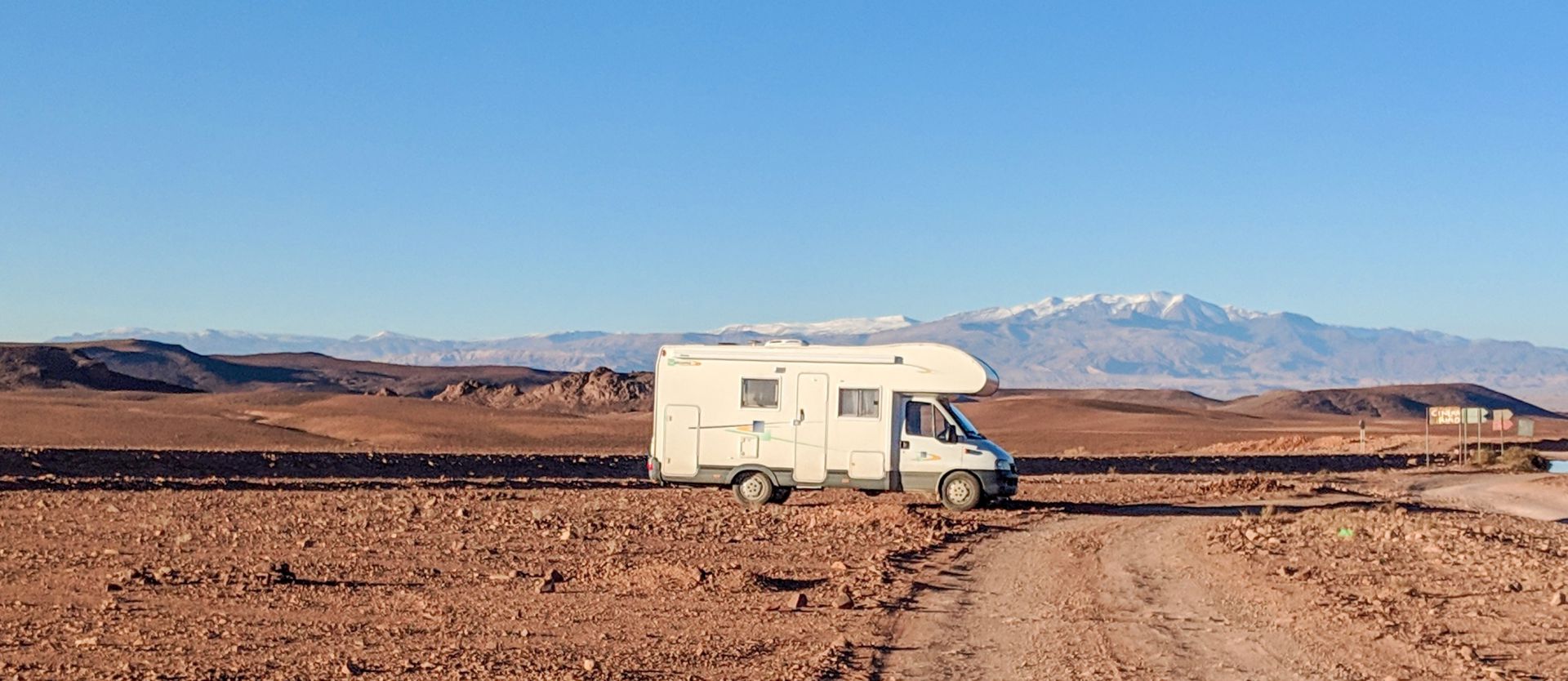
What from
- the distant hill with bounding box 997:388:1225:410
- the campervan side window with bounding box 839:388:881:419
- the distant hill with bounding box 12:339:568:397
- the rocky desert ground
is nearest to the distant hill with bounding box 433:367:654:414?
the distant hill with bounding box 12:339:568:397

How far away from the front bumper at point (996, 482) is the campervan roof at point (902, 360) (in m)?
1.19

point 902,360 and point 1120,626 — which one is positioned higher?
point 902,360

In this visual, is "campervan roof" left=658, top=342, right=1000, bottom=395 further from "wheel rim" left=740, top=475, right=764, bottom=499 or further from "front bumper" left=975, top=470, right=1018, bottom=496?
"wheel rim" left=740, top=475, right=764, bottom=499

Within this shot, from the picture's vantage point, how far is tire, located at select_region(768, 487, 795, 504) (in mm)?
23984

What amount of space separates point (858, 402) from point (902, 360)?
88 centimetres

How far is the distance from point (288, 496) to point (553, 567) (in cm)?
1150

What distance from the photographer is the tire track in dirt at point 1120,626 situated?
10.6 meters

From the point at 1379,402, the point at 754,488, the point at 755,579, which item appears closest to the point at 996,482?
the point at 754,488

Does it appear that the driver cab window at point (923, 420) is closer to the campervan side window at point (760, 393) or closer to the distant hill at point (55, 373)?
the campervan side window at point (760, 393)

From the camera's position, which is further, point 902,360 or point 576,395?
point 576,395

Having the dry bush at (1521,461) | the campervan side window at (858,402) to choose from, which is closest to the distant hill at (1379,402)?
the dry bush at (1521,461)

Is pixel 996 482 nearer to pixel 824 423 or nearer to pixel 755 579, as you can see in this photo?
pixel 824 423

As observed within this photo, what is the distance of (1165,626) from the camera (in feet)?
40.8

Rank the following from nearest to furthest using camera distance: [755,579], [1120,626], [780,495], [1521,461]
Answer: [1120,626], [755,579], [780,495], [1521,461]
